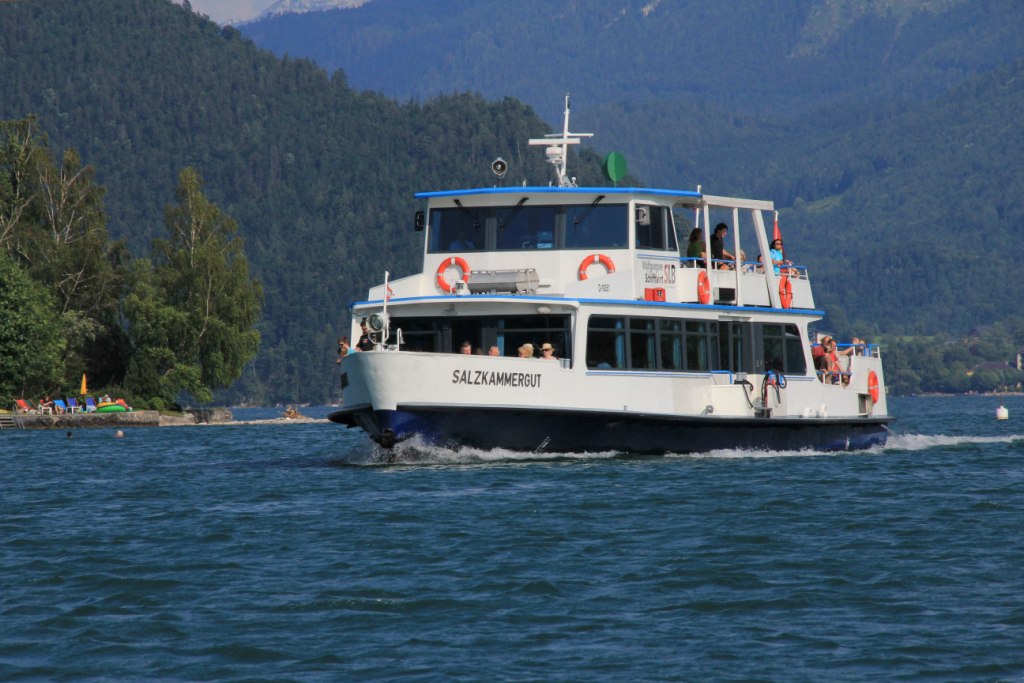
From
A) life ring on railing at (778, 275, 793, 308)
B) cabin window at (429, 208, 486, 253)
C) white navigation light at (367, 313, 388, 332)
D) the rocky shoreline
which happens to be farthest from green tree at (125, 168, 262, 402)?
white navigation light at (367, 313, 388, 332)

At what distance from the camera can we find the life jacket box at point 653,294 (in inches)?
1187

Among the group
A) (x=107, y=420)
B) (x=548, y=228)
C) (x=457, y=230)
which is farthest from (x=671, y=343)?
(x=107, y=420)

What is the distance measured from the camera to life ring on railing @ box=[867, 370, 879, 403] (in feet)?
115

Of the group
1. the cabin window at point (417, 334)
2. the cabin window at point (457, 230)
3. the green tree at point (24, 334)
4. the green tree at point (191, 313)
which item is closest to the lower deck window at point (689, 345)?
the cabin window at point (417, 334)

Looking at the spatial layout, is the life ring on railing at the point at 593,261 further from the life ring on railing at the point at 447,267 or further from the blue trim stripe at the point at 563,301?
the life ring on railing at the point at 447,267

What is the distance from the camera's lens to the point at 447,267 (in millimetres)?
30875

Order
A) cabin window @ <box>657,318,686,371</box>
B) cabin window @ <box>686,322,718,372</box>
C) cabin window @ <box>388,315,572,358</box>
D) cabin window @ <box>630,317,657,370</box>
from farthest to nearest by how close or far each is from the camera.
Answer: cabin window @ <box>686,322,718,372</box>
cabin window @ <box>657,318,686,371</box>
cabin window @ <box>630,317,657,370</box>
cabin window @ <box>388,315,572,358</box>

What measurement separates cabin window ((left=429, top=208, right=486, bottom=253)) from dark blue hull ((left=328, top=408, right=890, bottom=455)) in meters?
4.28

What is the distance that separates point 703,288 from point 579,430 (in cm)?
434

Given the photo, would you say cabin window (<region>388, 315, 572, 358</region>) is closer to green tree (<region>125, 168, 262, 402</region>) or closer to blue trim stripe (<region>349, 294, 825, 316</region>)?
blue trim stripe (<region>349, 294, 825, 316</region>)

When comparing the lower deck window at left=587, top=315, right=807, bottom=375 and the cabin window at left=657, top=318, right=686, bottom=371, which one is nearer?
the lower deck window at left=587, top=315, right=807, bottom=375

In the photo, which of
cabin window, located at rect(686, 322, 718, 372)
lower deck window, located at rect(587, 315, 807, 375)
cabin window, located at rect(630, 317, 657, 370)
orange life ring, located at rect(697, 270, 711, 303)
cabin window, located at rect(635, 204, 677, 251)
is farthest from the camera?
orange life ring, located at rect(697, 270, 711, 303)

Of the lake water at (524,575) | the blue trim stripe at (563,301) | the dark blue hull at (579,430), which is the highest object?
the blue trim stripe at (563,301)

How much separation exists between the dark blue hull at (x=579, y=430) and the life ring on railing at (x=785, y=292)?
2429mm
